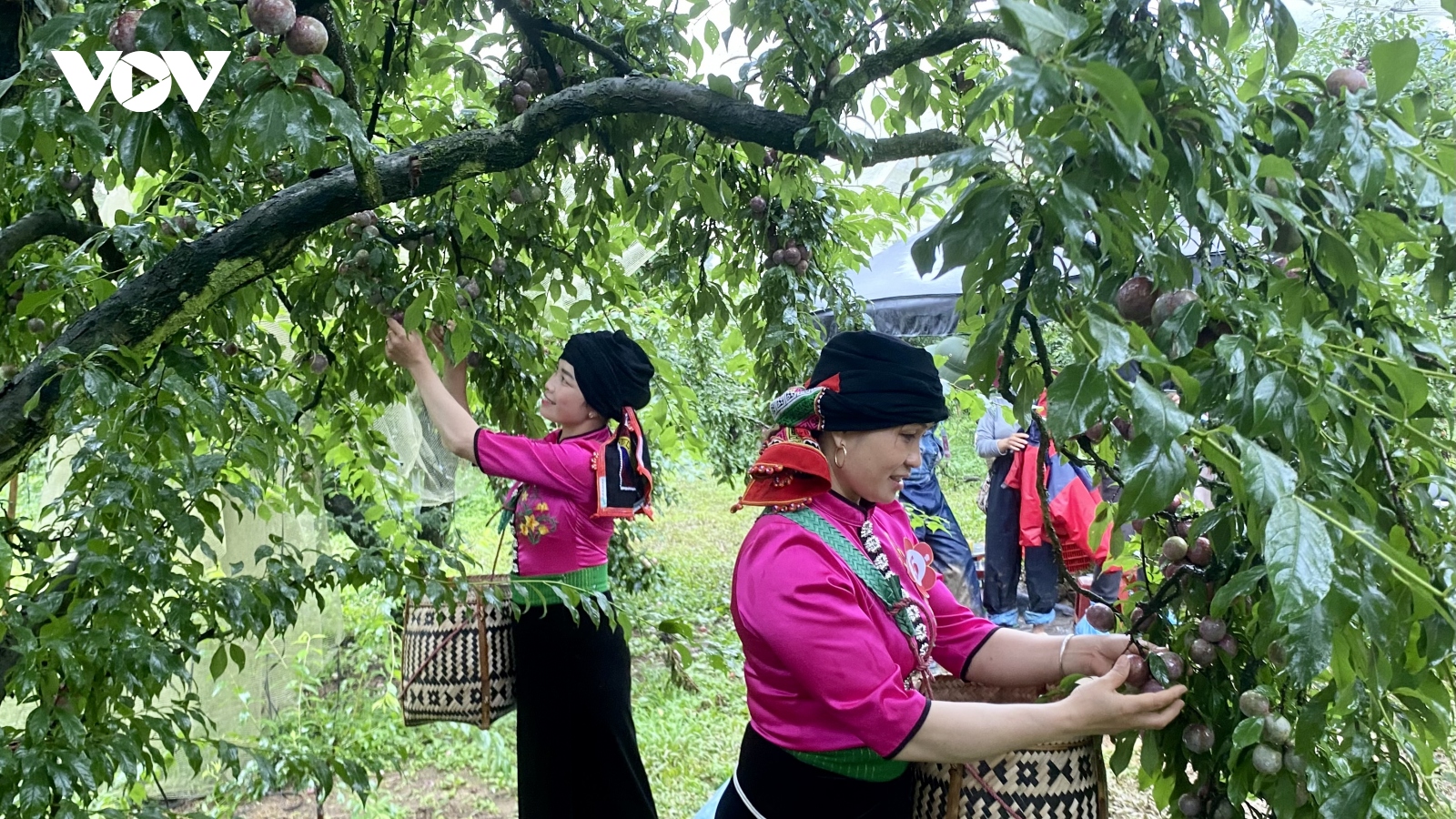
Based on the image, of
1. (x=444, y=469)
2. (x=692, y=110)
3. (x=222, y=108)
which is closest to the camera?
(x=222, y=108)

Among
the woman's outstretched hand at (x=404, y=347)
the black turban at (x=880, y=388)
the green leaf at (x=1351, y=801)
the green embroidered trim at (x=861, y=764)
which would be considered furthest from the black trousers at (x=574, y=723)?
the green leaf at (x=1351, y=801)

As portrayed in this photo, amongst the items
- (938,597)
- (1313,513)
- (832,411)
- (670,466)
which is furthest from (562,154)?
(670,466)

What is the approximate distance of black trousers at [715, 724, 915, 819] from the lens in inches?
62.9

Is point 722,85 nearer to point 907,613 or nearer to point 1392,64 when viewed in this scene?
point 907,613

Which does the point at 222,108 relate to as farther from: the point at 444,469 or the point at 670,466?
the point at 670,466

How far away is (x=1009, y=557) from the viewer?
4.69 m

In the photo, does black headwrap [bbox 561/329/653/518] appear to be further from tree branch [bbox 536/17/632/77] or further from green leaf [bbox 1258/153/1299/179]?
green leaf [bbox 1258/153/1299/179]

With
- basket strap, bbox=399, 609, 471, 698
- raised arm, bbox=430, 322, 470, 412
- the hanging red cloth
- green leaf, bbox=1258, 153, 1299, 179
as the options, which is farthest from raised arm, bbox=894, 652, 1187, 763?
the hanging red cloth

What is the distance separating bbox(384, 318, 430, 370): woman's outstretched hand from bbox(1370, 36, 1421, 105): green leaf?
6.28 feet

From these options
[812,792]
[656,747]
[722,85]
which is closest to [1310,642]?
[812,792]

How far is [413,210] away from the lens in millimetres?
2703

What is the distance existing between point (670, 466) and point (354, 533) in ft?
6.88

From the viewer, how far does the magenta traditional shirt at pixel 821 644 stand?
1.41 metres

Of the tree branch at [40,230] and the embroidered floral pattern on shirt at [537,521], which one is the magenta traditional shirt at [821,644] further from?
the tree branch at [40,230]
